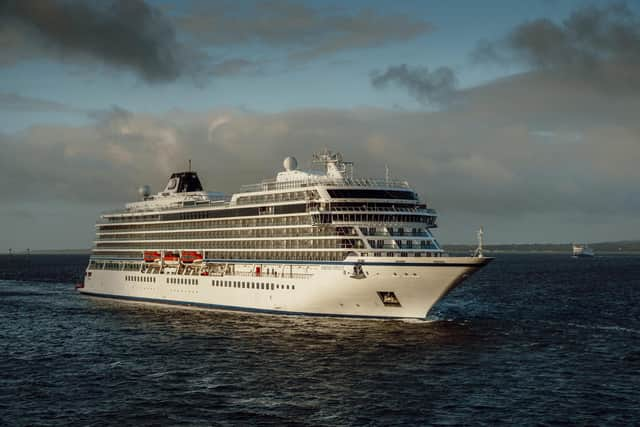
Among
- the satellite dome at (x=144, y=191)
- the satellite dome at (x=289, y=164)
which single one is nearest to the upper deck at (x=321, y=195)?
the satellite dome at (x=289, y=164)

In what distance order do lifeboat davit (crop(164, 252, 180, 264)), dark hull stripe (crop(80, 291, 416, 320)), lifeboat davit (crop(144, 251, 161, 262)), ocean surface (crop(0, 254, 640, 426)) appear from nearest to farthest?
1. ocean surface (crop(0, 254, 640, 426))
2. dark hull stripe (crop(80, 291, 416, 320))
3. lifeboat davit (crop(164, 252, 180, 264))
4. lifeboat davit (crop(144, 251, 161, 262))

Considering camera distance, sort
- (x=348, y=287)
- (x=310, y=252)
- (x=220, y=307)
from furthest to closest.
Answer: (x=220, y=307), (x=310, y=252), (x=348, y=287)

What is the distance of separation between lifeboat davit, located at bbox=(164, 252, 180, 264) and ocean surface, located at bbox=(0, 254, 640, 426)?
10690 mm

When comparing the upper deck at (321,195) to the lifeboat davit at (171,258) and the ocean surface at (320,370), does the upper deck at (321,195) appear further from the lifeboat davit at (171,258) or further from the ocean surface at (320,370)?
the ocean surface at (320,370)

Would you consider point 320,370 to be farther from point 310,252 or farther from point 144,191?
point 144,191

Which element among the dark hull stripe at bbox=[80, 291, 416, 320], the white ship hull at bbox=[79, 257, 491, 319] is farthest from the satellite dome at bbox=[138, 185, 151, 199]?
the white ship hull at bbox=[79, 257, 491, 319]

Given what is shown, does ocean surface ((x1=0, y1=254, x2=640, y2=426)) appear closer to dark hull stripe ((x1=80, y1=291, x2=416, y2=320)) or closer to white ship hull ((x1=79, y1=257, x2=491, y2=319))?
dark hull stripe ((x1=80, y1=291, x2=416, y2=320))

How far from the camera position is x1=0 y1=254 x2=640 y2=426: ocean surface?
3081 cm

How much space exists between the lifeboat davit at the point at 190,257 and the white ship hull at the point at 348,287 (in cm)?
512

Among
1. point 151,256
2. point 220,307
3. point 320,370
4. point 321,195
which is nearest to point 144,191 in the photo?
point 151,256

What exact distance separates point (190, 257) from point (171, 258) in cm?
427

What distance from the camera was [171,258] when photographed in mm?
76688

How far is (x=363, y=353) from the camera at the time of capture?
43375 mm

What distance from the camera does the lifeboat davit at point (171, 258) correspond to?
75875 mm
